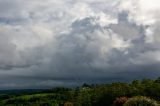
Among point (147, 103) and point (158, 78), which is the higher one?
point (158, 78)

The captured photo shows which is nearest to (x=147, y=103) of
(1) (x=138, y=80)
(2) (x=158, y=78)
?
(1) (x=138, y=80)

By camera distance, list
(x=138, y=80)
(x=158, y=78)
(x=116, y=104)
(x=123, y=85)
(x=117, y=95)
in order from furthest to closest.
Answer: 1. (x=158, y=78)
2. (x=138, y=80)
3. (x=123, y=85)
4. (x=117, y=95)
5. (x=116, y=104)

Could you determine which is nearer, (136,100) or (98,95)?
(136,100)

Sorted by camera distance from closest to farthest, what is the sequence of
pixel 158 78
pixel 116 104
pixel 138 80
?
pixel 116 104, pixel 138 80, pixel 158 78

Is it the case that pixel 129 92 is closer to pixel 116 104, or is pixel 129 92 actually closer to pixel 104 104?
pixel 104 104

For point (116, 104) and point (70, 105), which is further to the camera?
point (70, 105)

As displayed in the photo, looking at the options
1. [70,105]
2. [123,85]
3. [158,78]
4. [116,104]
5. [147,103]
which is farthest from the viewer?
[158,78]

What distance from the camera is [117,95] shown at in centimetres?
13275

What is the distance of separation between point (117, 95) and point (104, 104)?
5.41 m

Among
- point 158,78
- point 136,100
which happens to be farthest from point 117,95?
point 158,78

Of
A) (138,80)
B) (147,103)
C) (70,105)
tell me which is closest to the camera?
(147,103)

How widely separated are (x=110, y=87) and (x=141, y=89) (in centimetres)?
1033

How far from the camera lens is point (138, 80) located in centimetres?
17762

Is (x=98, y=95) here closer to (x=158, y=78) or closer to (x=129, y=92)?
(x=129, y=92)
